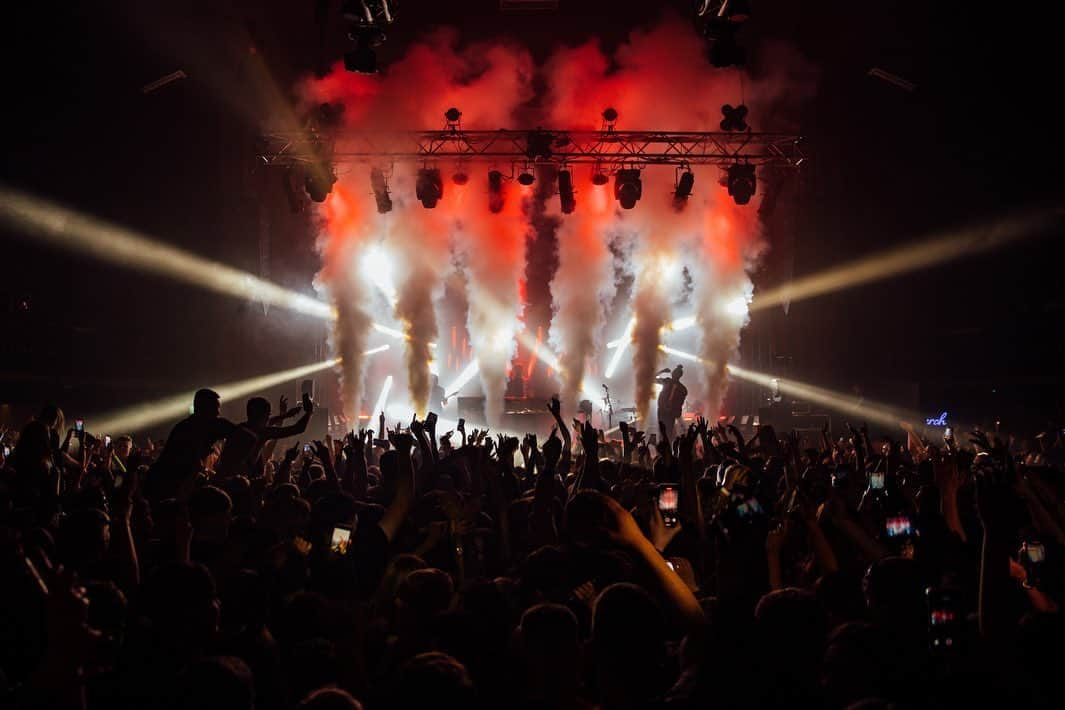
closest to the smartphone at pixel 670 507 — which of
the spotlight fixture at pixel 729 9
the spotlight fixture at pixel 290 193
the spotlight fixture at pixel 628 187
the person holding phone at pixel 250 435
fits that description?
the person holding phone at pixel 250 435

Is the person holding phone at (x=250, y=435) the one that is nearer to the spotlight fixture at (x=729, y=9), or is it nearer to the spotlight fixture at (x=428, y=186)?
the spotlight fixture at (x=729, y=9)

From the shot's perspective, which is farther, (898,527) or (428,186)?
(428,186)

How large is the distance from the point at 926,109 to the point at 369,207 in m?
15.2

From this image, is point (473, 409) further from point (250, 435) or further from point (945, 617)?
point (945, 617)

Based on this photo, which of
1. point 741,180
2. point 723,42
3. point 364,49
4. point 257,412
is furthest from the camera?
point 741,180

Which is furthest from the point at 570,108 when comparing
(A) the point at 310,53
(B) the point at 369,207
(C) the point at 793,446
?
(C) the point at 793,446

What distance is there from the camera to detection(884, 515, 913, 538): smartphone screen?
3928mm

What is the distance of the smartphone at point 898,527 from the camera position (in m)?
3.93

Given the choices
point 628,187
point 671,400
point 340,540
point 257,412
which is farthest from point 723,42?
point 671,400

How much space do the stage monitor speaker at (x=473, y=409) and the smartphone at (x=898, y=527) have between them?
2100 cm

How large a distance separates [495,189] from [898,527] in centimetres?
1675

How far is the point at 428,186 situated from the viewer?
758 inches

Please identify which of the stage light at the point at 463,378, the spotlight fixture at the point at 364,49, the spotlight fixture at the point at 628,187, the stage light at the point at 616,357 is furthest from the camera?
the stage light at the point at 463,378

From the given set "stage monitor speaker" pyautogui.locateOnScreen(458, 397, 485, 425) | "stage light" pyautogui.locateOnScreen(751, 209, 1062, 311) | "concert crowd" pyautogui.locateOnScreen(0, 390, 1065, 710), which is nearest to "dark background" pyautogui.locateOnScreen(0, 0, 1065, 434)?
"stage light" pyautogui.locateOnScreen(751, 209, 1062, 311)
